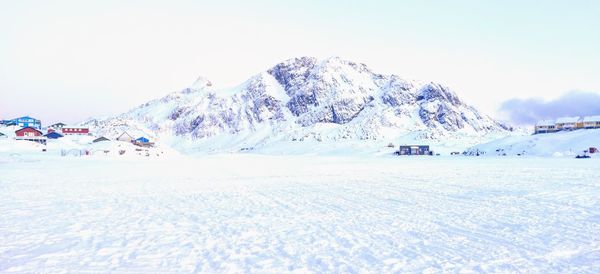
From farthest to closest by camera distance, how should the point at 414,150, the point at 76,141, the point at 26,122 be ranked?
1. the point at 26,122
2. the point at 414,150
3. the point at 76,141

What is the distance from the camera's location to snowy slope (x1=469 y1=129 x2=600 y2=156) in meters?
79.7

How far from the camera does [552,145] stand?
283 ft

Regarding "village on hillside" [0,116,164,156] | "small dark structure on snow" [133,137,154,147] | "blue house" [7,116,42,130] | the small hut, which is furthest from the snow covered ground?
"blue house" [7,116,42,130]

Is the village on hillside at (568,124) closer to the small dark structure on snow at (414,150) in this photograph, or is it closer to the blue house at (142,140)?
the small dark structure on snow at (414,150)

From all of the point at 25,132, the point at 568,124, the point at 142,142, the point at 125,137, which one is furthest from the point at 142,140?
the point at 568,124

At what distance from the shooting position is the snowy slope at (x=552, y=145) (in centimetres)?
7973

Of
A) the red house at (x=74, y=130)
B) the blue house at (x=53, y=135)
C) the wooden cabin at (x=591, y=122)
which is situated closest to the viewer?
the blue house at (x=53, y=135)

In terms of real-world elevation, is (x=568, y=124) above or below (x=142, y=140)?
below

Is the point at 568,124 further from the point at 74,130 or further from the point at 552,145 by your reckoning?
the point at 74,130

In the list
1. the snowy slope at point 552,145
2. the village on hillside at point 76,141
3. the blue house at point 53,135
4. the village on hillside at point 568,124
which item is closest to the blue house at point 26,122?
the village on hillside at point 76,141

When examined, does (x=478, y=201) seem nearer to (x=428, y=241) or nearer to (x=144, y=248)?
(x=428, y=241)

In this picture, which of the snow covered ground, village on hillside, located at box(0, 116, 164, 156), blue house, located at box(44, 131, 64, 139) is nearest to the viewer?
the snow covered ground

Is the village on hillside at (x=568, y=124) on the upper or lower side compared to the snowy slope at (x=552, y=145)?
upper

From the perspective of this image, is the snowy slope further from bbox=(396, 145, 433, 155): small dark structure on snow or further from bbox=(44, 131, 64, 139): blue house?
bbox=(44, 131, 64, 139): blue house
